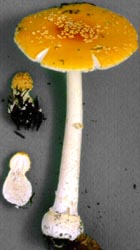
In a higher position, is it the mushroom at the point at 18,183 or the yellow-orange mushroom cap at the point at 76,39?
the yellow-orange mushroom cap at the point at 76,39

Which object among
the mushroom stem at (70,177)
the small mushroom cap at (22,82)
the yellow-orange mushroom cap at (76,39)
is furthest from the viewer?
the small mushroom cap at (22,82)

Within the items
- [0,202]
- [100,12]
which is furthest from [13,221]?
[100,12]

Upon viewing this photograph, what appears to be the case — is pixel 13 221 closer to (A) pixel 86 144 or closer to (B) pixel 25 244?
(B) pixel 25 244

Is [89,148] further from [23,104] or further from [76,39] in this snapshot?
[76,39]

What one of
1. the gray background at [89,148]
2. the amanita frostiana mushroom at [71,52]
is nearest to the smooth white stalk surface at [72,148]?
the amanita frostiana mushroom at [71,52]

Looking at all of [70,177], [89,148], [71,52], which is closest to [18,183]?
[70,177]

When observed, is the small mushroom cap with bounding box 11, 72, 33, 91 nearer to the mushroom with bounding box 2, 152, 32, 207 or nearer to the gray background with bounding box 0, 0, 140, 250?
the gray background with bounding box 0, 0, 140, 250

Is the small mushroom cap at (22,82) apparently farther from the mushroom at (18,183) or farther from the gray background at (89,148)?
the mushroom at (18,183)

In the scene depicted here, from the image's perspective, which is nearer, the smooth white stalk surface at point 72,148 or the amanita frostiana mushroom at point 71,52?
the amanita frostiana mushroom at point 71,52
